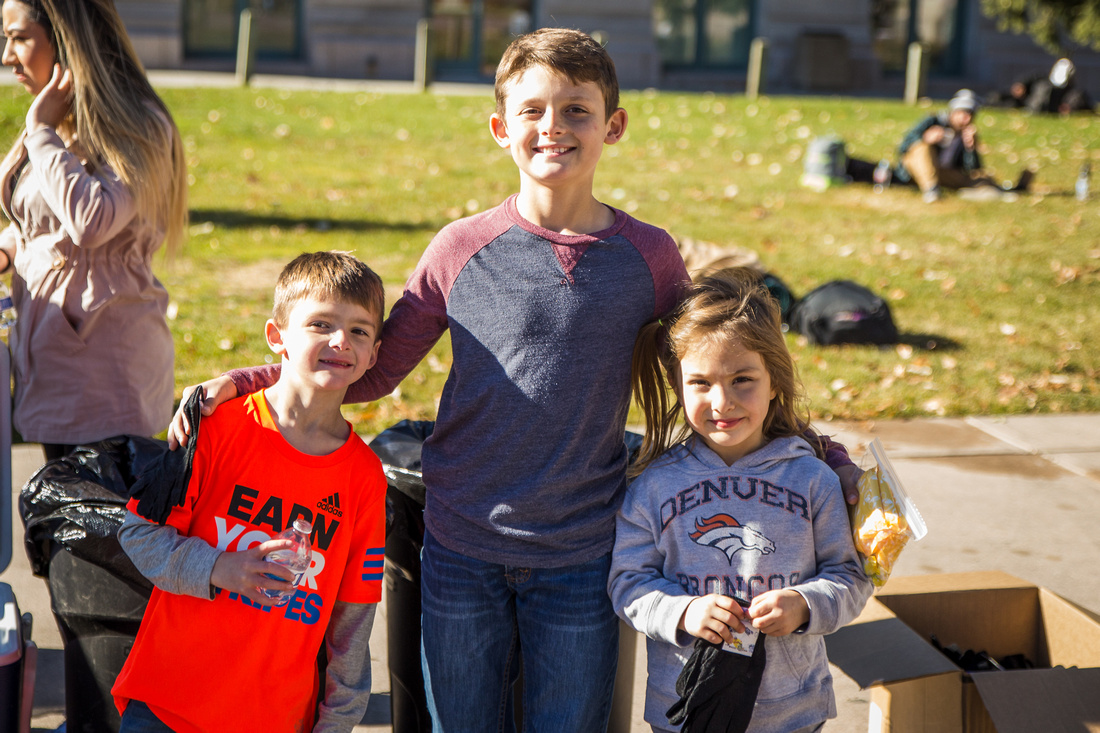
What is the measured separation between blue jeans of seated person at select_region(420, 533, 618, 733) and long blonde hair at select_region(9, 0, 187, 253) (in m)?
1.53

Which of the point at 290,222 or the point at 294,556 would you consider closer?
the point at 294,556

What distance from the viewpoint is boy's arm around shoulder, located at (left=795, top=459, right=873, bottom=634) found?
2148 mm

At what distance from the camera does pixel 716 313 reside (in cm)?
226

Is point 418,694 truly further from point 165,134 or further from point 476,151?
point 476,151

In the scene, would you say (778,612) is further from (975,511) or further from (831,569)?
(975,511)

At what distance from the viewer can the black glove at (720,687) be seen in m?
2.15

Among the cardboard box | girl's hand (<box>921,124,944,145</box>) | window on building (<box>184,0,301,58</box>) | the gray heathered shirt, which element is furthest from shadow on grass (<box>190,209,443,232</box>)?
window on building (<box>184,0,301,58</box>)

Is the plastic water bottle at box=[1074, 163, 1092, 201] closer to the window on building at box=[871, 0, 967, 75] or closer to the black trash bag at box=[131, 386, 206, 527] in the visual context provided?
the black trash bag at box=[131, 386, 206, 527]

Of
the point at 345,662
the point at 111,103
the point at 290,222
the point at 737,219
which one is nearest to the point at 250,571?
the point at 345,662

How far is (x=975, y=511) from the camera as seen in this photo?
187 inches

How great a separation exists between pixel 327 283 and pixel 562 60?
69cm

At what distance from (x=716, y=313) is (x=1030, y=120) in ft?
50.3

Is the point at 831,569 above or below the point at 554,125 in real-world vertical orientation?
below

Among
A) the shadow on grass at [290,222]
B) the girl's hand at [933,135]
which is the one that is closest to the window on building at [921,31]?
the girl's hand at [933,135]
